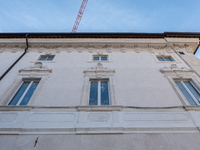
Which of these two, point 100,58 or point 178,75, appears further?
point 100,58

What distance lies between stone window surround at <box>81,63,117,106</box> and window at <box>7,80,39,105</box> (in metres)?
2.62

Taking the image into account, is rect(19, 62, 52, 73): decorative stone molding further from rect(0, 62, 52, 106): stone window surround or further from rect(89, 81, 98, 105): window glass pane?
rect(89, 81, 98, 105): window glass pane

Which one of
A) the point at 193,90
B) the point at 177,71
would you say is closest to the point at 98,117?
the point at 193,90

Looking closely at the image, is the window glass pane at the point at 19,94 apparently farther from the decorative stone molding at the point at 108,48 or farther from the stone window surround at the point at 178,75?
the stone window surround at the point at 178,75

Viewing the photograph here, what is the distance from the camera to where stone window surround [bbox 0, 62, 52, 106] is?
5857mm

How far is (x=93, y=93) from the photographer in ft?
20.8

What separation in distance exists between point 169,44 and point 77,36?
25.2 ft

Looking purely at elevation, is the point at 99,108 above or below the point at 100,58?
below

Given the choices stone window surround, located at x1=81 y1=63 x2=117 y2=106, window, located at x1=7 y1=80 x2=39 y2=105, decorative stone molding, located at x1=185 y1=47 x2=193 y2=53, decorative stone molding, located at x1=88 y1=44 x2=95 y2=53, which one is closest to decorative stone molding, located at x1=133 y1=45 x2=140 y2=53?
decorative stone molding, located at x1=88 y1=44 x2=95 y2=53

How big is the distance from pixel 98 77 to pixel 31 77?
3.69 metres

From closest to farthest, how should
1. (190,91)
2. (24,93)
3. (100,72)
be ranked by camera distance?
(24,93) → (190,91) → (100,72)

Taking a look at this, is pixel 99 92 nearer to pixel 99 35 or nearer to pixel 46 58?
pixel 46 58

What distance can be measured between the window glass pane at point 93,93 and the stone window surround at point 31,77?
2526 mm

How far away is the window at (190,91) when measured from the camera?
19.8ft
